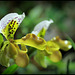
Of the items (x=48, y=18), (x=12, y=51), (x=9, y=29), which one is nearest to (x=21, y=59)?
(x=12, y=51)

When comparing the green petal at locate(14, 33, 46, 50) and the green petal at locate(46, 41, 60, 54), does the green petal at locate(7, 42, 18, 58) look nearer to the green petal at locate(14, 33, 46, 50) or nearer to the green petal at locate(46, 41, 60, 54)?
the green petal at locate(14, 33, 46, 50)

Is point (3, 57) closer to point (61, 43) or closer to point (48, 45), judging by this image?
point (48, 45)

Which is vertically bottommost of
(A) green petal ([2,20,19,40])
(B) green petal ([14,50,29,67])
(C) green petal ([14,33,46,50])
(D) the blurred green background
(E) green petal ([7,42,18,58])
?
(D) the blurred green background

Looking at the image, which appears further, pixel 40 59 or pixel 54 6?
pixel 54 6

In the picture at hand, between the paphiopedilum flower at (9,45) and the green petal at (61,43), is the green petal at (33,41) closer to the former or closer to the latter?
the paphiopedilum flower at (9,45)

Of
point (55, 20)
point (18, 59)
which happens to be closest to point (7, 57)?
point (18, 59)

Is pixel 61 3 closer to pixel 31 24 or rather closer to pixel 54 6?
pixel 54 6

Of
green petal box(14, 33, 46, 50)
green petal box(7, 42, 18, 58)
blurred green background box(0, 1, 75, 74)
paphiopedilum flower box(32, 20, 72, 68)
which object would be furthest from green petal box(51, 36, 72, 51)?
blurred green background box(0, 1, 75, 74)

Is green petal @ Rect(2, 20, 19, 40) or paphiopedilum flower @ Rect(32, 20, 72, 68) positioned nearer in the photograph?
green petal @ Rect(2, 20, 19, 40)
